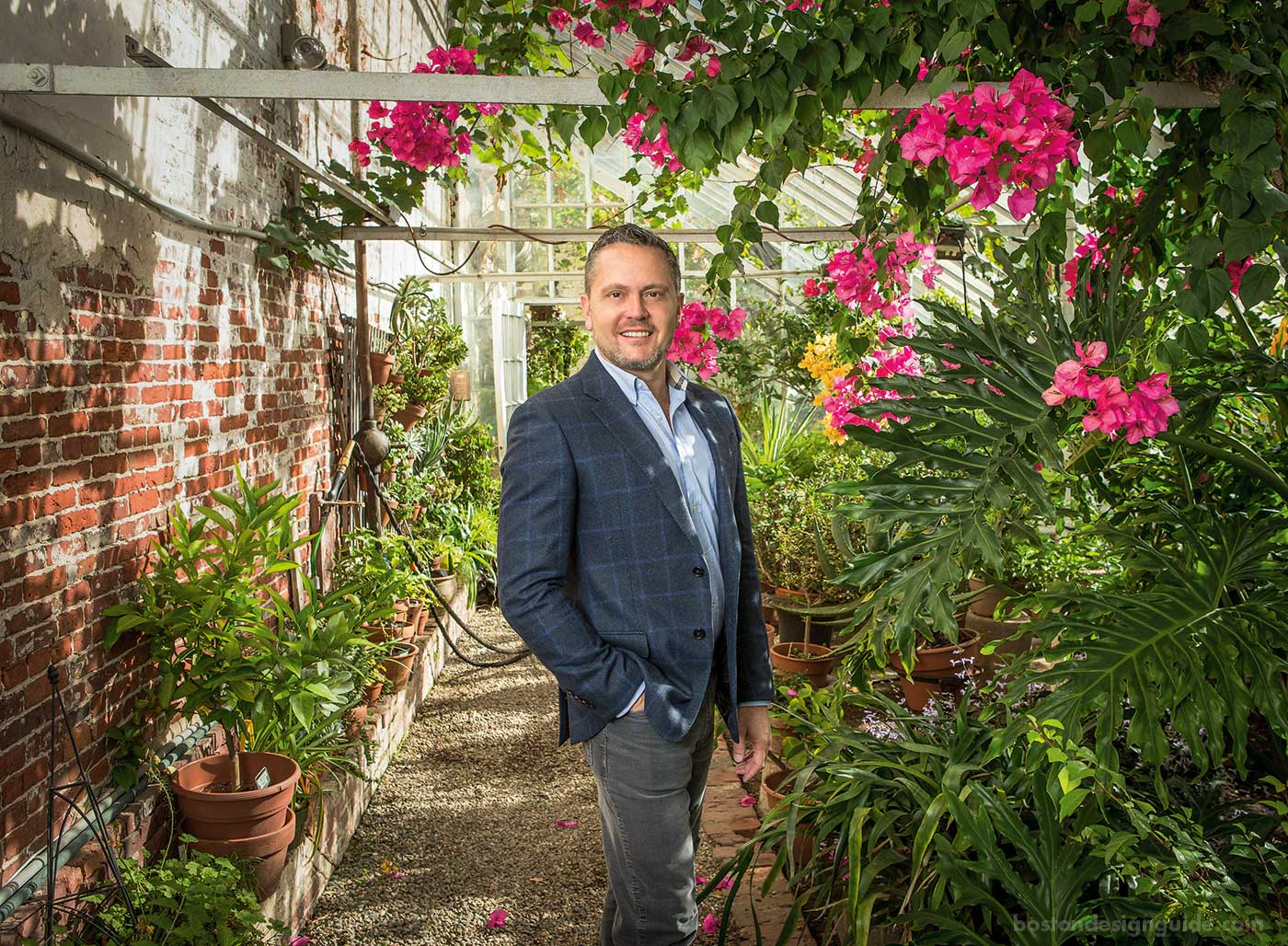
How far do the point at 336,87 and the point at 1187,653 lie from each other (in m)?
1.95

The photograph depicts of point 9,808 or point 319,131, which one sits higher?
point 319,131

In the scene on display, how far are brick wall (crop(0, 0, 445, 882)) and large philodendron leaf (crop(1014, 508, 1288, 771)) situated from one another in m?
2.12

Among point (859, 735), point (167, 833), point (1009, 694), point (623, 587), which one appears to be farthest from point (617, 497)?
point (167, 833)

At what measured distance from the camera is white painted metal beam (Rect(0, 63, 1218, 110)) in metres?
2.06

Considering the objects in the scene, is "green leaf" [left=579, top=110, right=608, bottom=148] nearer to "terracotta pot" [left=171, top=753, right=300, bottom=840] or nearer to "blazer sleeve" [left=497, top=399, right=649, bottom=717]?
"blazer sleeve" [left=497, top=399, right=649, bottom=717]

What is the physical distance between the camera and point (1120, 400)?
1884 millimetres

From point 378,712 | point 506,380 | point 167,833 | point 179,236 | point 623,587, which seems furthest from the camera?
point 506,380

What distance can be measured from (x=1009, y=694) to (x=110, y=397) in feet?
7.44

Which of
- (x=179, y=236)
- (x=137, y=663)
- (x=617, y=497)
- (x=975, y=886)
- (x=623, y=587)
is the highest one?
(x=179, y=236)

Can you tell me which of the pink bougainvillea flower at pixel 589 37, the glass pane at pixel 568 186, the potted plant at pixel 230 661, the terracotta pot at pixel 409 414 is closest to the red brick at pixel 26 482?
the potted plant at pixel 230 661

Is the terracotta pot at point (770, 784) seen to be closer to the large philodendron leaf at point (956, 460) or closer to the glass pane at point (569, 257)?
the large philodendron leaf at point (956, 460)

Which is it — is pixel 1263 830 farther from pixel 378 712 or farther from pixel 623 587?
pixel 378 712

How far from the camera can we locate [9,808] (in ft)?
7.33

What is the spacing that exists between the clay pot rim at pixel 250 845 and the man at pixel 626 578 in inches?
46.8
